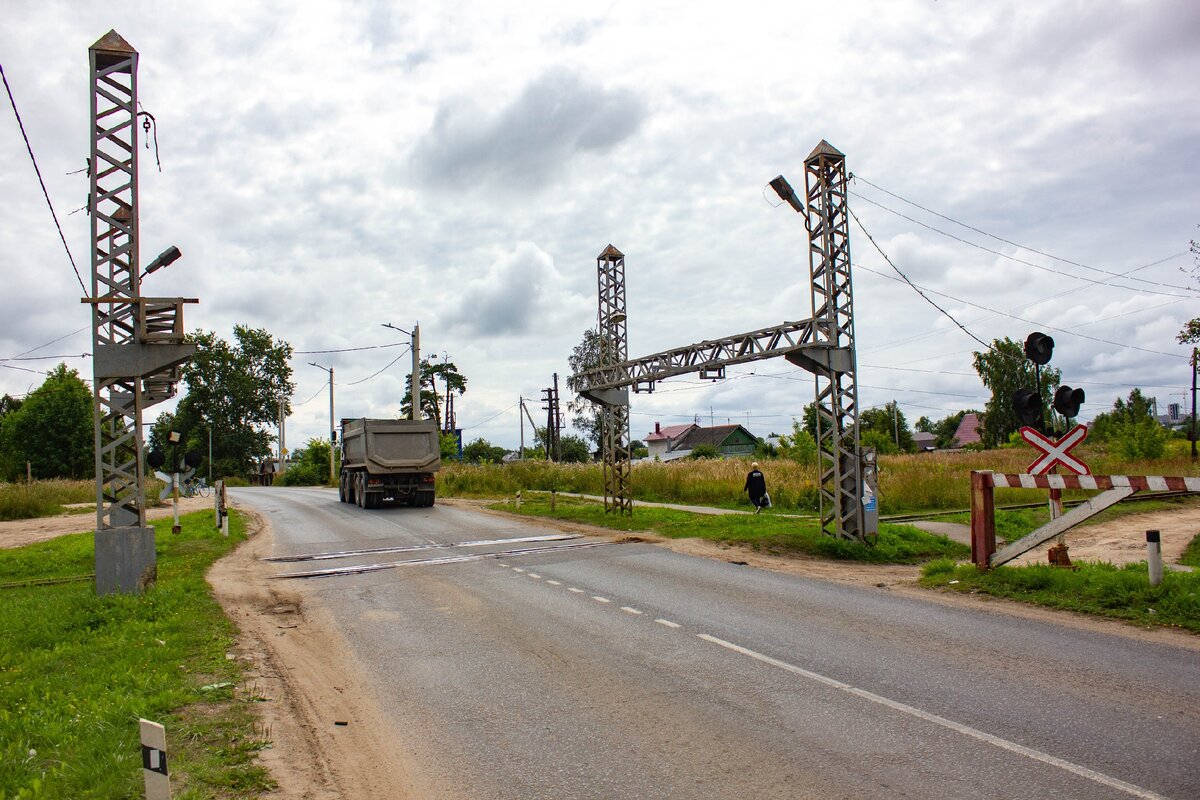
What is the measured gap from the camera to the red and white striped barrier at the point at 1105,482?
9047 mm

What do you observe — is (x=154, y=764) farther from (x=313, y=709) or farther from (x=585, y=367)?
(x=585, y=367)

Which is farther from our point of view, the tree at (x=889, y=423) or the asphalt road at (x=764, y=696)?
the tree at (x=889, y=423)

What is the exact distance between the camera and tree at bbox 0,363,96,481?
68.0m

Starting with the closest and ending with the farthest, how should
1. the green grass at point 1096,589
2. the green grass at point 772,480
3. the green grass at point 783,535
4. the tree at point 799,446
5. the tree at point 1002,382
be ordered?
the green grass at point 1096,589 < the green grass at point 783,535 < the green grass at point 772,480 < the tree at point 799,446 < the tree at point 1002,382

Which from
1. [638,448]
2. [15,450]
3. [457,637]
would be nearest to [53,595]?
[457,637]

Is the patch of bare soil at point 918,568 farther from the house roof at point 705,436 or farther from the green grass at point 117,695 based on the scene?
the house roof at point 705,436

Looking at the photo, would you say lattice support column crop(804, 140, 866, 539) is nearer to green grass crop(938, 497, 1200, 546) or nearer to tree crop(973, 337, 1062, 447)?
green grass crop(938, 497, 1200, 546)

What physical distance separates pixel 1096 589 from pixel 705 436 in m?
92.7

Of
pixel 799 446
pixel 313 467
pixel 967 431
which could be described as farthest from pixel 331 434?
pixel 967 431

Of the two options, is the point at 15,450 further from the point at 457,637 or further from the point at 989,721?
the point at 989,721

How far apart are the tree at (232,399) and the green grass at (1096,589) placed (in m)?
84.8

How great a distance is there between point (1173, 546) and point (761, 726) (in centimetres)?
1483

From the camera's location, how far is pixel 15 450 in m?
68.3

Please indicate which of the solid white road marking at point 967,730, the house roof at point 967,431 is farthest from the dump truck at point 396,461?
the house roof at point 967,431
